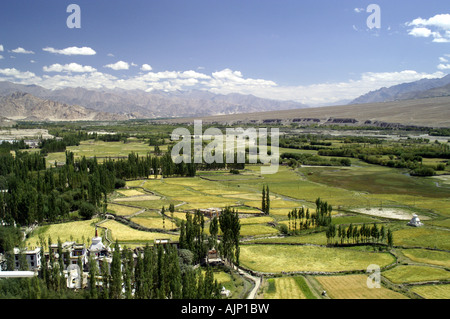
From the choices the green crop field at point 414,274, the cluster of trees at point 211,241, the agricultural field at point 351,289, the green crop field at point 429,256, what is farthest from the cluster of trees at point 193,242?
the green crop field at point 429,256

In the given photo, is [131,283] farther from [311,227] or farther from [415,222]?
[415,222]

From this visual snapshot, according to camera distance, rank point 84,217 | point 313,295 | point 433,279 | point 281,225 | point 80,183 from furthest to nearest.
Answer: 1. point 80,183
2. point 84,217
3. point 281,225
4. point 433,279
5. point 313,295

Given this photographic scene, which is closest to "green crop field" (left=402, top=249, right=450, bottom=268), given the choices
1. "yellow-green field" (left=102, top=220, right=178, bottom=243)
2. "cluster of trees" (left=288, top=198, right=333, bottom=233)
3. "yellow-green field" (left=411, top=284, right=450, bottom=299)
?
"yellow-green field" (left=411, top=284, right=450, bottom=299)

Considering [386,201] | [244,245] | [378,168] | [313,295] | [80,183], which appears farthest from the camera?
[378,168]

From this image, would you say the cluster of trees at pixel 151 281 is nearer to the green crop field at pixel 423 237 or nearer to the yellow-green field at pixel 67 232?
the yellow-green field at pixel 67 232

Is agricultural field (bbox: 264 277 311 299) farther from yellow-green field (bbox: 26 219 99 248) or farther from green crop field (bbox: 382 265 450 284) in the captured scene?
yellow-green field (bbox: 26 219 99 248)

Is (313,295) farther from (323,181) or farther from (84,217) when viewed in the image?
(323,181)
